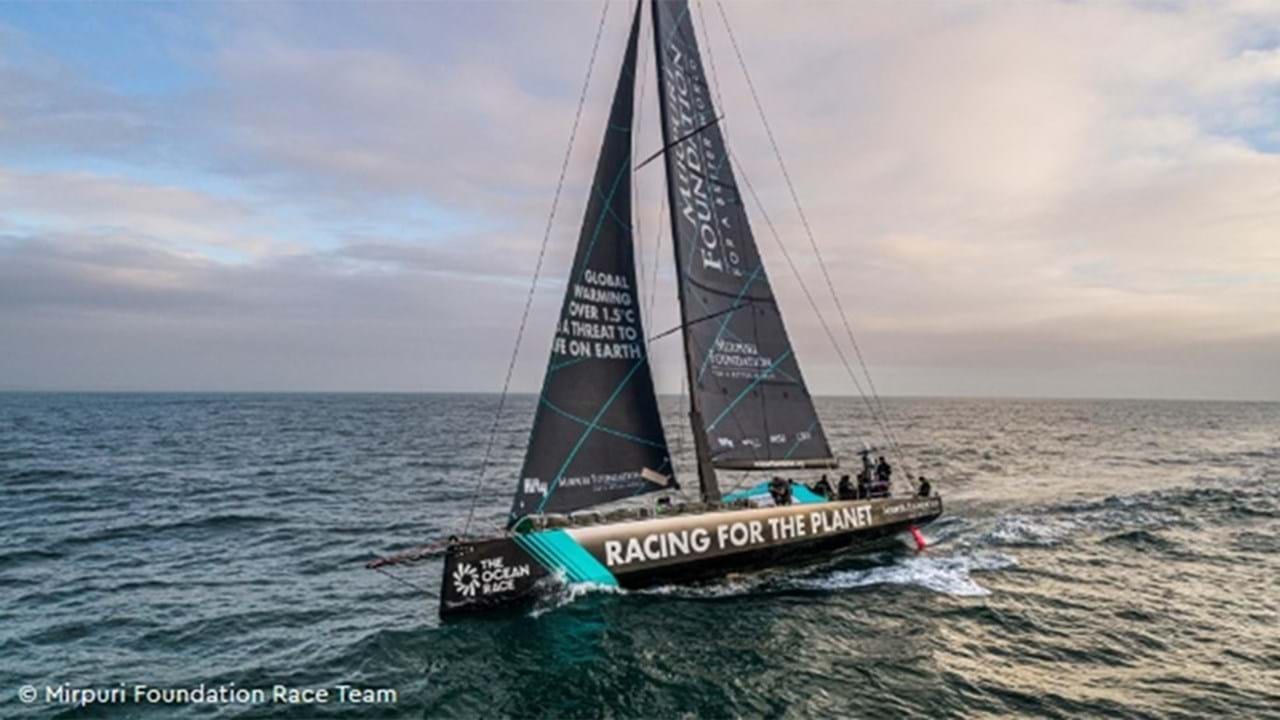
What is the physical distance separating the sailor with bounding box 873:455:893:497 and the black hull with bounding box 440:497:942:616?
1.02m

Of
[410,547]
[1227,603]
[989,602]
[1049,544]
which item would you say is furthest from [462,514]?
[1227,603]

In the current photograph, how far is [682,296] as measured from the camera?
52.6 ft

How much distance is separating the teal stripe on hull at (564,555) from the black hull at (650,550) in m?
0.02

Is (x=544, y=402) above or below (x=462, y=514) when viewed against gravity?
above

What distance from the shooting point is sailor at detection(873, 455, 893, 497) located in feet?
59.6

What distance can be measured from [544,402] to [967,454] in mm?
41767

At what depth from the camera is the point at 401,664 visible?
1090 cm

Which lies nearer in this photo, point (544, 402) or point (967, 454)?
point (544, 402)

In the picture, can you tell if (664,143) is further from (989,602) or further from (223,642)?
(223,642)

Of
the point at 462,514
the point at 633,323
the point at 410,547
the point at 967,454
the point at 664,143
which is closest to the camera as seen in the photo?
the point at 633,323

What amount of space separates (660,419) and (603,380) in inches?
57.6

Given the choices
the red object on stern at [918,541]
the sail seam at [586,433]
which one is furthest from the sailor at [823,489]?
the sail seam at [586,433]

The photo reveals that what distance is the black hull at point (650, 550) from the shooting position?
1238 centimetres

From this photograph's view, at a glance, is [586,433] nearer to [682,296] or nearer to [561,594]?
[561,594]
